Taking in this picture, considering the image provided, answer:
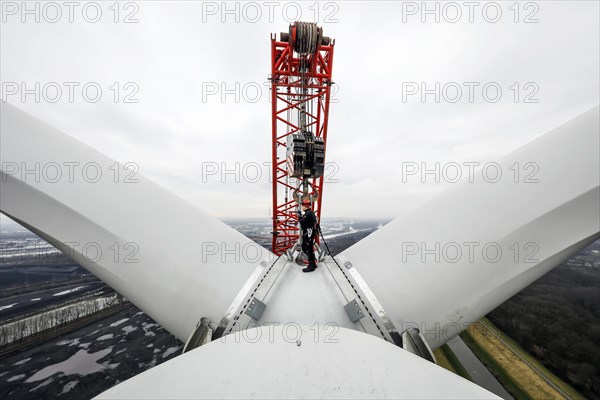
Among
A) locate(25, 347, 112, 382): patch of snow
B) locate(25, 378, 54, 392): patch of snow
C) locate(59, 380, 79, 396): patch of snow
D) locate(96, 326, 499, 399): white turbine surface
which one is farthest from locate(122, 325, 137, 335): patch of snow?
locate(96, 326, 499, 399): white turbine surface

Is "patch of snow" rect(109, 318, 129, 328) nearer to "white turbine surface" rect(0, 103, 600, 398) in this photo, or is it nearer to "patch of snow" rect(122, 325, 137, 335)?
"patch of snow" rect(122, 325, 137, 335)

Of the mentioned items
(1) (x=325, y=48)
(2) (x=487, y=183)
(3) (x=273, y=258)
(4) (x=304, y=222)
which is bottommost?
(3) (x=273, y=258)

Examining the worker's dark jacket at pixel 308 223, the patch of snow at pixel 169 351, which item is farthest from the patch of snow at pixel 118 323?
the worker's dark jacket at pixel 308 223

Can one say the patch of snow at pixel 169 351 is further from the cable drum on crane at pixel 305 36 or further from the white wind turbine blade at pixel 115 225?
the cable drum on crane at pixel 305 36

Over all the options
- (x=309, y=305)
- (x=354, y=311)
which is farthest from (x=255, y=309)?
(x=354, y=311)

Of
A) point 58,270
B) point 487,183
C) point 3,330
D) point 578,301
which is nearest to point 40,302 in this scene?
point 3,330

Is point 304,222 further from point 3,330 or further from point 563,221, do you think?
point 3,330
